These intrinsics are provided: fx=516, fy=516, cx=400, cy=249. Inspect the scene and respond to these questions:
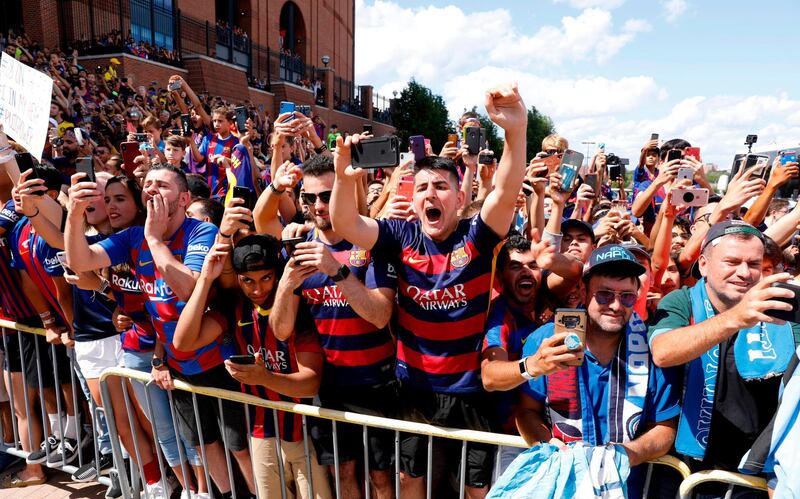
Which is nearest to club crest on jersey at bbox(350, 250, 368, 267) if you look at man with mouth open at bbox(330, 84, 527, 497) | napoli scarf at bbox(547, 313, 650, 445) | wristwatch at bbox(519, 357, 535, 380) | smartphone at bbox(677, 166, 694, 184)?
man with mouth open at bbox(330, 84, 527, 497)

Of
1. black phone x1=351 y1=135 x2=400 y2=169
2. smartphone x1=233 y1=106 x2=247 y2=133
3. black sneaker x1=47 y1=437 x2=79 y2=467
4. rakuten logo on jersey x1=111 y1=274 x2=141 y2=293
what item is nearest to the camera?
black phone x1=351 y1=135 x2=400 y2=169

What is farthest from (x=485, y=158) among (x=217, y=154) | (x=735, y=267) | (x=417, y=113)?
(x=417, y=113)

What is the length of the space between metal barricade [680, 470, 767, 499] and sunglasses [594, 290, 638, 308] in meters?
0.72

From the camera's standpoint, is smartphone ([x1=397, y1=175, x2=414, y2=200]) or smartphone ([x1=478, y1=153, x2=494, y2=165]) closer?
smartphone ([x1=397, y1=175, x2=414, y2=200])

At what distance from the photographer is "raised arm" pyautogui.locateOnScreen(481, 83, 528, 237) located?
7.29ft

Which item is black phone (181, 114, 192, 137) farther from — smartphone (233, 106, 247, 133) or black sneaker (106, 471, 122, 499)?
black sneaker (106, 471, 122, 499)

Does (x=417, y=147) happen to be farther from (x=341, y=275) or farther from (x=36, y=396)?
(x=36, y=396)

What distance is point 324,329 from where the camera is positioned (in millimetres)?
2789

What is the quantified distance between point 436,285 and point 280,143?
208 cm

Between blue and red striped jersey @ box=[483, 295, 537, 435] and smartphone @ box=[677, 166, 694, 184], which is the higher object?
smartphone @ box=[677, 166, 694, 184]

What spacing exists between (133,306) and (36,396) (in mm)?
1654

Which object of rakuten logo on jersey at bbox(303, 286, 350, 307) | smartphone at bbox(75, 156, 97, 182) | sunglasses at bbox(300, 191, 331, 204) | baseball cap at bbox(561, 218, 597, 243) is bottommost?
rakuten logo on jersey at bbox(303, 286, 350, 307)

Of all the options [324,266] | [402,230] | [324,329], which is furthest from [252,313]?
[402,230]

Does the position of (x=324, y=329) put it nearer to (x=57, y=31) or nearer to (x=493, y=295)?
(x=493, y=295)
